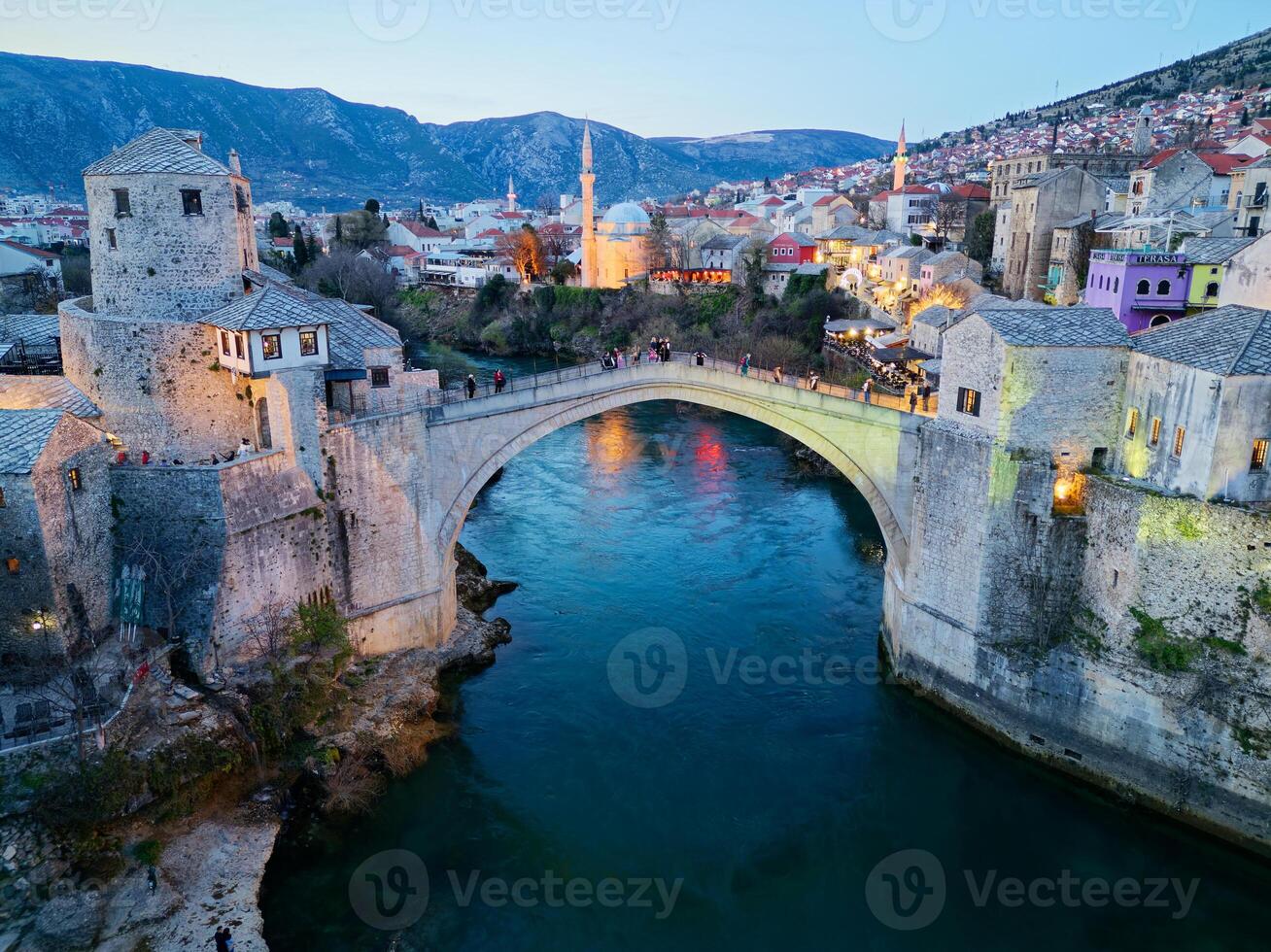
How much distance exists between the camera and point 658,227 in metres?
64.8

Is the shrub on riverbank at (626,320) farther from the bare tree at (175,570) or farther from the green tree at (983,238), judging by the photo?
the bare tree at (175,570)

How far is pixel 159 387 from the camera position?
61.1ft

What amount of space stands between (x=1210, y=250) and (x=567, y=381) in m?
19.4

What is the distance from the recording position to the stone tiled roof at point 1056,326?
16.3 meters

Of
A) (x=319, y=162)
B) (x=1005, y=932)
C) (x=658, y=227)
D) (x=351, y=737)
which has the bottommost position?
(x=1005, y=932)

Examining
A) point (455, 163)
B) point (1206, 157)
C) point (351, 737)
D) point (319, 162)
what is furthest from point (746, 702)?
point (455, 163)

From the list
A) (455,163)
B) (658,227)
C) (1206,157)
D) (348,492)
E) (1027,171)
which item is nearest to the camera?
(348,492)

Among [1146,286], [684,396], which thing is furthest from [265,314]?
[1146,286]

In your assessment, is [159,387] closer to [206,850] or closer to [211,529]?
[211,529]

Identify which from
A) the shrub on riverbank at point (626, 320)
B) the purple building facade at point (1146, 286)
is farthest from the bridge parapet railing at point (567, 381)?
the shrub on riverbank at point (626, 320)

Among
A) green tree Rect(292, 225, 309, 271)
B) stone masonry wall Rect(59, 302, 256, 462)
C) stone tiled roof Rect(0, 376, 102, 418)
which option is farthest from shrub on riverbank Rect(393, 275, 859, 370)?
stone tiled roof Rect(0, 376, 102, 418)

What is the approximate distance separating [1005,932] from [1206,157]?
3603cm

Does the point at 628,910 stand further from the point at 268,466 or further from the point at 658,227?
the point at 658,227

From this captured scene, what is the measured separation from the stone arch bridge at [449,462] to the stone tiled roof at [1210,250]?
40.2 feet
